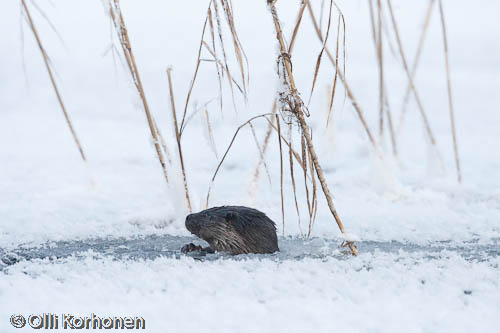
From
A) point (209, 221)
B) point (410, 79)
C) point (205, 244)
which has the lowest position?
point (205, 244)

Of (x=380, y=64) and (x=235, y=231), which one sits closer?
(x=235, y=231)

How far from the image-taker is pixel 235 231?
2082 millimetres

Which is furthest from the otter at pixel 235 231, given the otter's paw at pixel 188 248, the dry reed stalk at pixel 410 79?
the dry reed stalk at pixel 410 79

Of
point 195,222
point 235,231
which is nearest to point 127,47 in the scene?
point 195,222

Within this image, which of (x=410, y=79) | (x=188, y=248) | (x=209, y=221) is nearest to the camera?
(x=188, y=248)

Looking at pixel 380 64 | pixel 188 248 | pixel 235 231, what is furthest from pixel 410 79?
pixel 188 248

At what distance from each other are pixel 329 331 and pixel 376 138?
1888mm

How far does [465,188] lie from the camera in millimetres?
3340

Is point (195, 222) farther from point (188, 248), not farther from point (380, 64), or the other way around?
point (380, 64)

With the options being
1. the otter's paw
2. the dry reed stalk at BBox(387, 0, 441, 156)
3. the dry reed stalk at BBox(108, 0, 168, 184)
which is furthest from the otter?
the dry reed stalk at BBox(387, 0, 441, 156)

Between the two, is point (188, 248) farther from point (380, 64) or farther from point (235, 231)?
point (380, 64)

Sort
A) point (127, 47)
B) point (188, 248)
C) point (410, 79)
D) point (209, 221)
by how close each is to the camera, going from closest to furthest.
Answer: point (188, 248) → point (209, 221) → point (127, 47) → point (410, 79)

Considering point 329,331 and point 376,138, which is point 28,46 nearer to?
point 376,138

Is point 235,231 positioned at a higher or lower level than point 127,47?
lower
